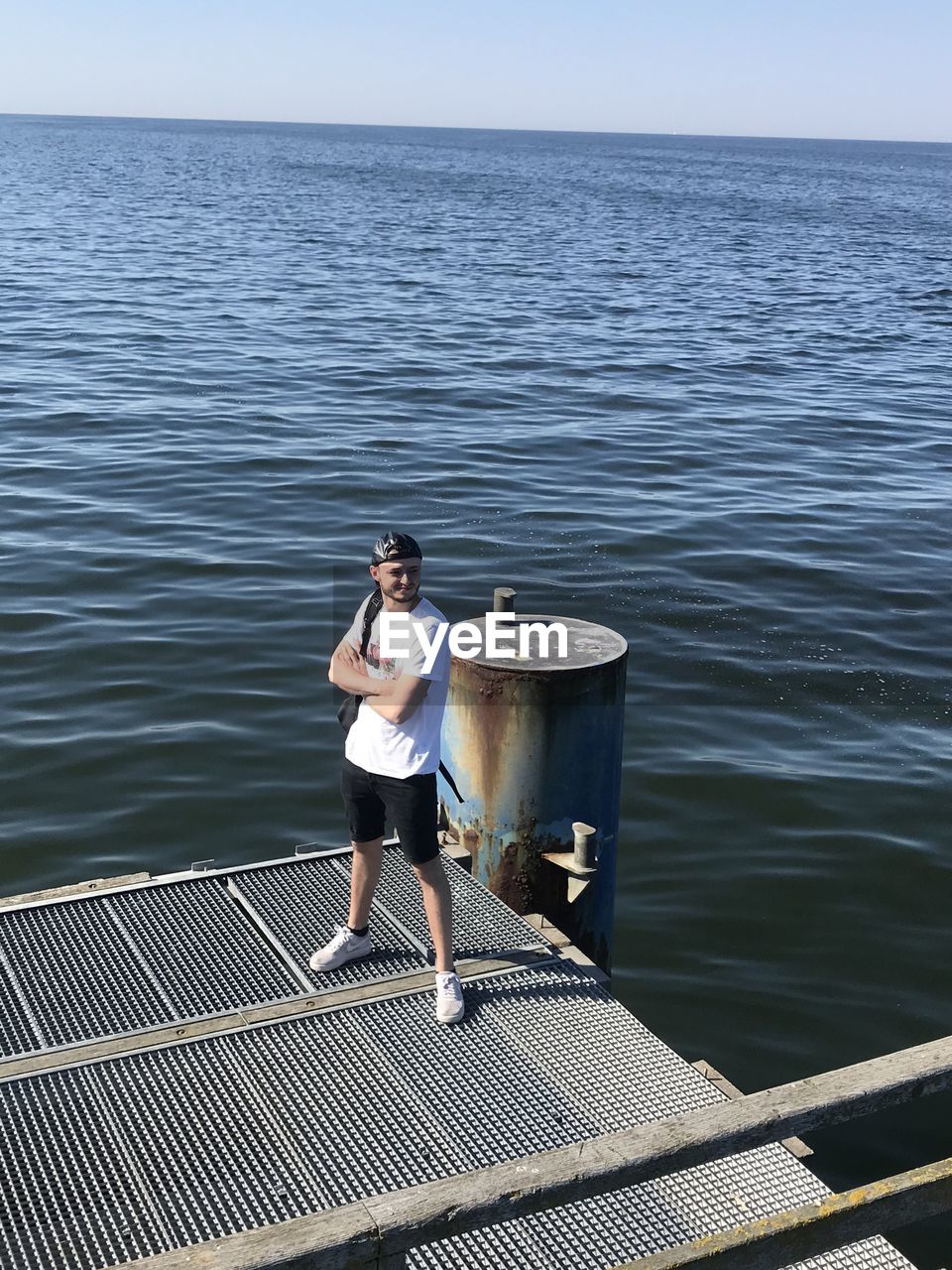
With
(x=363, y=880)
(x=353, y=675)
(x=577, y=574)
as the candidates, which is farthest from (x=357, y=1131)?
(x=577, y=574)

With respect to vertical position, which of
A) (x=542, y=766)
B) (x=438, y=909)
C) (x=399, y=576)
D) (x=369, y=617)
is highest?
(x=399, y=576)

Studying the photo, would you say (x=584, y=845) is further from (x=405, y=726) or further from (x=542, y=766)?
(x=405, y=726)

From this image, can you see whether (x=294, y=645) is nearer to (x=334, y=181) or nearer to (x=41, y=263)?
(x=41, y=263)

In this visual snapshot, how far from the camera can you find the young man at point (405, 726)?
5387 mm

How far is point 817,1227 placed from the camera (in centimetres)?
300

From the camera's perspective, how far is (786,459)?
758 inches

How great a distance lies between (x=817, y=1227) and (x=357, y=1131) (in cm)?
214

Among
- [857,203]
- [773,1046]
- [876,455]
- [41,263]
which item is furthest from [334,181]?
[773,1046]

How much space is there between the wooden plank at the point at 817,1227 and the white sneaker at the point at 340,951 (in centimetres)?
291

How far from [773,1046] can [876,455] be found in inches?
542

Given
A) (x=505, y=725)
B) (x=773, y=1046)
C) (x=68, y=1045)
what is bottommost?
(x=773, y=1046)

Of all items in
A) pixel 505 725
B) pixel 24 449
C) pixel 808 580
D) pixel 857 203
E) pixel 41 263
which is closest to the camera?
pixel 505 725

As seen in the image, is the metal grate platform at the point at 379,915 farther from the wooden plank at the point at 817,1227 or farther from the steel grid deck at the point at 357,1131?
the wooden plank at the point at 817,1227

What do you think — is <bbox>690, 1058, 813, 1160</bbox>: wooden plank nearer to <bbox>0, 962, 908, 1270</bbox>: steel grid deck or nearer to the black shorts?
<bbox>0, 962, 908, 1270</bbox>: steel grid deck
